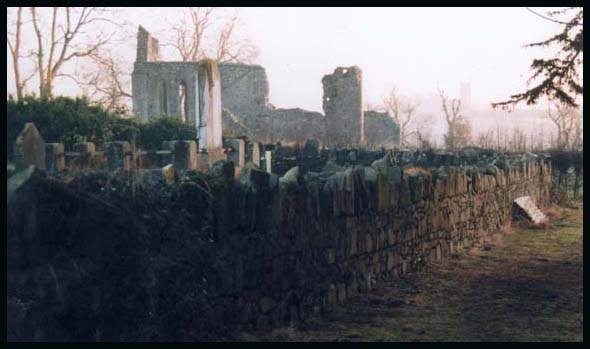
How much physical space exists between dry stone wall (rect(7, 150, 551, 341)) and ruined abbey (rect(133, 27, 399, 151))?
91.9 ft

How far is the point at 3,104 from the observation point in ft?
17.8

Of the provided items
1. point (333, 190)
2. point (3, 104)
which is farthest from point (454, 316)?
point (3, 104)

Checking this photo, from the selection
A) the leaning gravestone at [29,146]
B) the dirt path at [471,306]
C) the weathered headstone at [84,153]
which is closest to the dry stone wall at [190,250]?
the dirt path at [471,306]

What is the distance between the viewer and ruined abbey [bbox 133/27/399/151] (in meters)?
36.6

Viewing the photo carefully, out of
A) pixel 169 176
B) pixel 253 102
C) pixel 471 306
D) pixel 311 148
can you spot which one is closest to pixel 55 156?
pixel 311 148

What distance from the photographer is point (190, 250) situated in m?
5.04

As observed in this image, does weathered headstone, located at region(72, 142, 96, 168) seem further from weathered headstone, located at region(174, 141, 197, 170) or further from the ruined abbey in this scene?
the ruined abbey

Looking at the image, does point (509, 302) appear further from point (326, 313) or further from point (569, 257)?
point (569, 257)

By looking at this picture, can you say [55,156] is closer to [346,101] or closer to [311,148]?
[311,148]

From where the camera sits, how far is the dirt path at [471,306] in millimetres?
5859

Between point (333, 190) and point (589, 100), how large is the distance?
3.09 metres

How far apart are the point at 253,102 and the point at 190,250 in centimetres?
3367

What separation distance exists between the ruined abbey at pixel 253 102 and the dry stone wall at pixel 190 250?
28022 millimetres

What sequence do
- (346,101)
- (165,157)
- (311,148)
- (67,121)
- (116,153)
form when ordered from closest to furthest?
(116,153) < (165,157) < (67,121) < (311,148) < (346,101)
